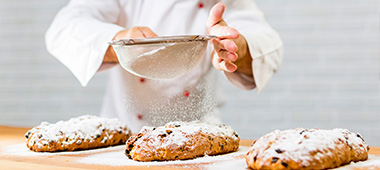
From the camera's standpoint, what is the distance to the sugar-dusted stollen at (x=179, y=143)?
3.73 ft

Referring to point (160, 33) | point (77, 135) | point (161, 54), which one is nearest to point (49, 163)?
point (77, 135)

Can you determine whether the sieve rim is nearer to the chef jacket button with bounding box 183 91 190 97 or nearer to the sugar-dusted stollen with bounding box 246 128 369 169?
the sugar-dusted stollen with bounding box 246 128 369 169

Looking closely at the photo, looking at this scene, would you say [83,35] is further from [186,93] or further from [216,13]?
[216,13]

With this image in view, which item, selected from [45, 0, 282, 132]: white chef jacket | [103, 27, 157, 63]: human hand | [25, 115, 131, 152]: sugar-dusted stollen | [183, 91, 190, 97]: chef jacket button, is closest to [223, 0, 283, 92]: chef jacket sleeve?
[45, 0, 282, 132]: white chef jacket

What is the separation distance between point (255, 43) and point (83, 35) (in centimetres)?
63

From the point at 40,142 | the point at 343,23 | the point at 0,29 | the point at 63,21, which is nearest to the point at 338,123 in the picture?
the point at 343,23

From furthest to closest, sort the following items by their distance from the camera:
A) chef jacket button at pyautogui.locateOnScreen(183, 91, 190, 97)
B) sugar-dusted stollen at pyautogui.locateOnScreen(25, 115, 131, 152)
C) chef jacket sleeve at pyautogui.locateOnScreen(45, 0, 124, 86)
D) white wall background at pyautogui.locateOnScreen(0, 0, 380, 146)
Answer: white wall background at pyautogui.locateOnScreen(0, 0, 380, 146)
chef jacket button at pyautogui.locateOnScreen(183, 91, 190, 97)
chef jacket sleeve at pyautogui.locateOnScreen(45, 0, 124, 86)
sugar-dusted stollen at pyautogui.locateOnScreen(25, 115, 131, 152)

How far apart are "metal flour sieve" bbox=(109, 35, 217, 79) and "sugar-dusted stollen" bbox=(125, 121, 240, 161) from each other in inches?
6.5

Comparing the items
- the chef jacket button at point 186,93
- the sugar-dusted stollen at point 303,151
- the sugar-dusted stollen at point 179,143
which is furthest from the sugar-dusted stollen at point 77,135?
the sugar-dusted stollen at point 303,151

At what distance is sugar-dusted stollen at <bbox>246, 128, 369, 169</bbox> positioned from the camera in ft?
3.02

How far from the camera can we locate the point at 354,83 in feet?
9.19

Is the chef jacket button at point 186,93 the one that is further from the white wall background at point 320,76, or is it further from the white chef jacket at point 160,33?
the white wall background at point 320,76

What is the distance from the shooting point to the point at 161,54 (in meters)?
1.19

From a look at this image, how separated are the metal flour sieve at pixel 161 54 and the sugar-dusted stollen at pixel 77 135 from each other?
27 cm
